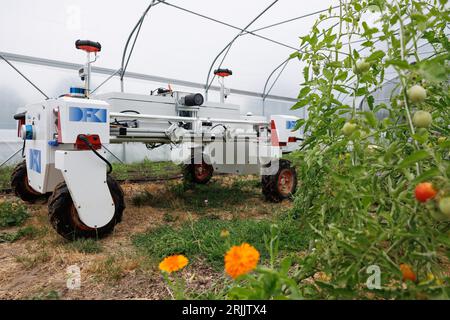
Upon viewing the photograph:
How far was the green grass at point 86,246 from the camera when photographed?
1664mm

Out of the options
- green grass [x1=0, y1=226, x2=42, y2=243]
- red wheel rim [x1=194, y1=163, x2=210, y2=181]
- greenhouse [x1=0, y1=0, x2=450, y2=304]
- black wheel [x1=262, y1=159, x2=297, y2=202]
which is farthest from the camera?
red wheel rim [x1=194, y1=163, x2=210, y2=181]

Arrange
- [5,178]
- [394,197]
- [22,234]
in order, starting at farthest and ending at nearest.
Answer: [5,178]
[22,234]
[394,197]

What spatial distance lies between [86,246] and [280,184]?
6.44 ft

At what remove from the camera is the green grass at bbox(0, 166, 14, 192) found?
3519 millimetres

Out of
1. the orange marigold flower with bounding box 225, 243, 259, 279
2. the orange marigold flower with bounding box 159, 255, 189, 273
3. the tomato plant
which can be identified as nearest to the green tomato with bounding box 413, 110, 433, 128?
the tomato plant

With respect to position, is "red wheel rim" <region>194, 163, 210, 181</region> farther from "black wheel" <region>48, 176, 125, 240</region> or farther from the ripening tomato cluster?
the ripening tomato cluster

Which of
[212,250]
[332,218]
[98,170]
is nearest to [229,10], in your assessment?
[98,170]

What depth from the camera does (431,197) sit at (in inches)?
20.3

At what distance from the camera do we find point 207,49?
651 cm

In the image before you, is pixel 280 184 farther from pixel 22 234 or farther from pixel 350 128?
pixel 350 128

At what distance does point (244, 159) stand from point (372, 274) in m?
2.41

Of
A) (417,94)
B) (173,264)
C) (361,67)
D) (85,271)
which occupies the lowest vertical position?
(85,271)

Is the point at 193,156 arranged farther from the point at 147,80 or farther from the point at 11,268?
the point at 147,80

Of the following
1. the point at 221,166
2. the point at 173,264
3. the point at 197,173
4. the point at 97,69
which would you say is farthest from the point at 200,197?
the point at 97,69
